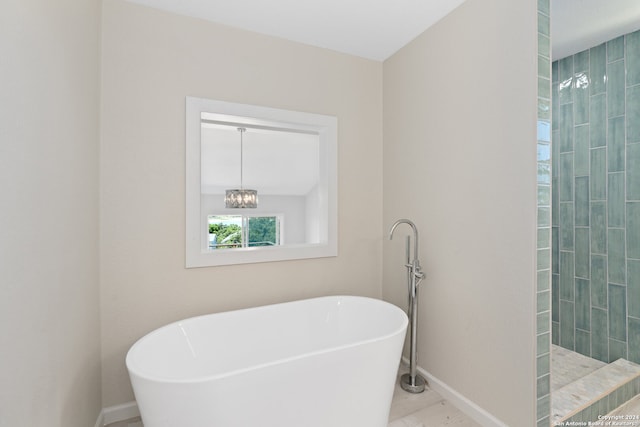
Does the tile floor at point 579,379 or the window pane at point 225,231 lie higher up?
the window pane at point 225,231

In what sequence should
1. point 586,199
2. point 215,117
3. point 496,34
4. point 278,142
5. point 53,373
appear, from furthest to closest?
point 278,142
point 215,117
point 586,199
point 496,34
point 53,373

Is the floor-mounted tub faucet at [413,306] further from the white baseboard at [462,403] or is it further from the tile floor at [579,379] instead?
the tile floor at [579,379]

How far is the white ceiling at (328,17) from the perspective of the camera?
189 cm

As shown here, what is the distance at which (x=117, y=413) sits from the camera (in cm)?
181

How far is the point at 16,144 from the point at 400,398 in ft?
7.58

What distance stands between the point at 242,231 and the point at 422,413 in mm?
5441

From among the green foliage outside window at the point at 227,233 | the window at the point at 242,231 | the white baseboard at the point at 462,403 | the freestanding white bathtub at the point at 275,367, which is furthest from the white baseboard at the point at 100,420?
the green foliage outside window at the point at 227,233

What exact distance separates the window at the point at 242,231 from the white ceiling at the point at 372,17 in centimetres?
470

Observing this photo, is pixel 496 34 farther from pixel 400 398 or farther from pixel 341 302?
pixel 400 398

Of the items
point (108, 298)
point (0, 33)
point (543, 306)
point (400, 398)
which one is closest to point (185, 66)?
point (0, 33)

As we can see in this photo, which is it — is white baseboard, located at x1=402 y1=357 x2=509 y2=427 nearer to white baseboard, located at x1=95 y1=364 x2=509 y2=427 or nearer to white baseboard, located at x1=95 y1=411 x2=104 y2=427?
white baseboard, located at x1=95 y1=364 x2=509 y2=427

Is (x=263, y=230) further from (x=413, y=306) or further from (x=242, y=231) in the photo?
(x=413, y=306)

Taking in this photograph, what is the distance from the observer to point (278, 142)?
5012 mm

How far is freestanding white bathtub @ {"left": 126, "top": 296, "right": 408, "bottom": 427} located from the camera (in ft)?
3.86
